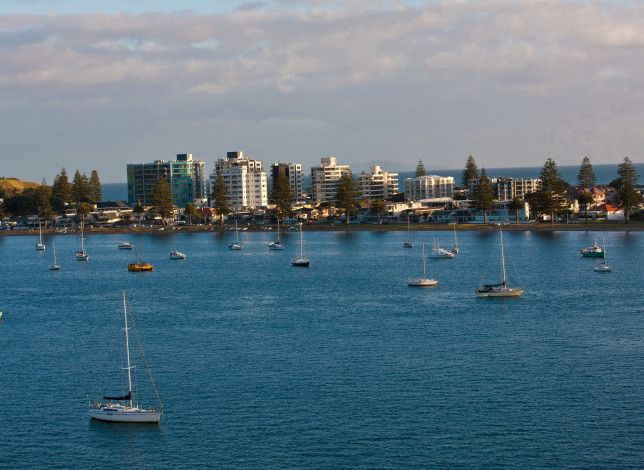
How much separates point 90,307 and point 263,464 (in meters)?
44.4

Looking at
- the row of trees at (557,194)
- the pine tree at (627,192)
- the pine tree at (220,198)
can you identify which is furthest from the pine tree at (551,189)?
the pine tree at (220,198)

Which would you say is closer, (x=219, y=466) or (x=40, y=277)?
(x=219, y=466)

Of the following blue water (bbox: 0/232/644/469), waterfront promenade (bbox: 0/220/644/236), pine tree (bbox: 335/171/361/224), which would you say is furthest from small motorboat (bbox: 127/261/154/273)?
pine tree (bbox: 335/171/361/224)

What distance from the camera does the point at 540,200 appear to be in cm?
15738

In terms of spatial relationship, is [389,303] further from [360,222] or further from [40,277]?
[360,222]

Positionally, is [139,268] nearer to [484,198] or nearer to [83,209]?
[484,198]

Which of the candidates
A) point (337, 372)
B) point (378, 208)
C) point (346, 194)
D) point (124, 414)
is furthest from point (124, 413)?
point (378, 208)

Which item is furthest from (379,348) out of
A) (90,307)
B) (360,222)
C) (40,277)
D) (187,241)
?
(360,222)

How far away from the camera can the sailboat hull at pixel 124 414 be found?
39.7 m

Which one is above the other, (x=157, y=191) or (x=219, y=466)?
(x=157, y=191)

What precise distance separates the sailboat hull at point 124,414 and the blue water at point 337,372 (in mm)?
493

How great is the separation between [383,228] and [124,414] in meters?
134

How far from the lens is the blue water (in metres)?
36.3

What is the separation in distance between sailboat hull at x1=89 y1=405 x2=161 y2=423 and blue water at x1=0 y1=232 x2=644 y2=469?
0.49 metres
